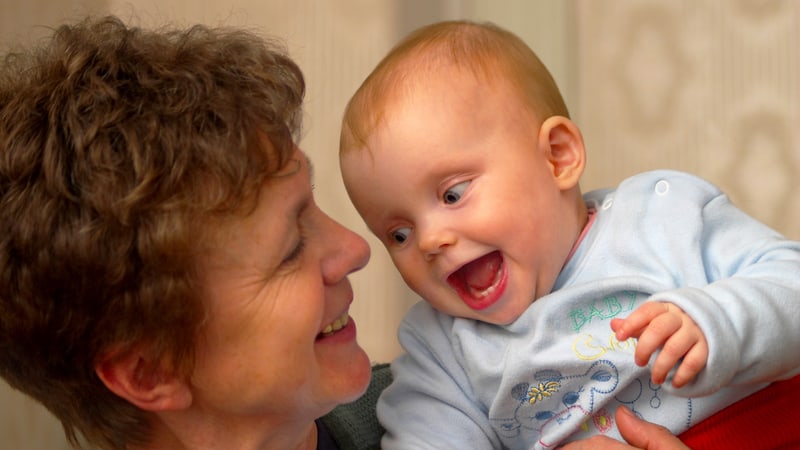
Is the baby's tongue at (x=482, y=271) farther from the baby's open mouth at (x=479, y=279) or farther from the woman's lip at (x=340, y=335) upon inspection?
the woman's lip at (x=340, y=335)

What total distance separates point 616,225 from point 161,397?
0.67 meters

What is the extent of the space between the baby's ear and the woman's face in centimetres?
37

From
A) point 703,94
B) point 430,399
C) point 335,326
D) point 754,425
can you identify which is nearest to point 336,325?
point 335,326

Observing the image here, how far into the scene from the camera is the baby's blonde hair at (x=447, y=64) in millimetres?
1454

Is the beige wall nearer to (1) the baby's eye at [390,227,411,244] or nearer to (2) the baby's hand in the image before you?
(1) the baby's eye at [390,227,411,244]

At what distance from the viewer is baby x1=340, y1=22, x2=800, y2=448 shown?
138 centimetres

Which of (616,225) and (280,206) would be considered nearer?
(280,206)

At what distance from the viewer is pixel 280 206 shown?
4.15 ft

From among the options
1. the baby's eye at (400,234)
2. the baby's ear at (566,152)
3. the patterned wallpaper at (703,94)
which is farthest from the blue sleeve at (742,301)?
the patterned wallpaper at (703,94)

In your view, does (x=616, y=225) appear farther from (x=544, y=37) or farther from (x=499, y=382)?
(x=544, y=37)

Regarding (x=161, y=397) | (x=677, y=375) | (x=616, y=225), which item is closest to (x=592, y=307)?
(x=616, y=225)

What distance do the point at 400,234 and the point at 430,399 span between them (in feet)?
0.82

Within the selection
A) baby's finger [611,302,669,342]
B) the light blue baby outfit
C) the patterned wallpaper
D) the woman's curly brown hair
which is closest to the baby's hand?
baby's finger [611,302,669,342]

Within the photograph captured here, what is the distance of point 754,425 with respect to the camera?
136cm
